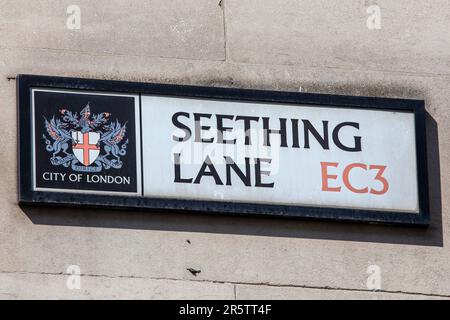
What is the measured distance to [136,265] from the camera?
538 inches

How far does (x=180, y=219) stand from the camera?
1384 centimetres

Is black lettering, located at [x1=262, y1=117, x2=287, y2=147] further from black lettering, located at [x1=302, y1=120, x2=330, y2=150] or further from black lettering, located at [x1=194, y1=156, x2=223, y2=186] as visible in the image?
black lettering, located at [x1=194, y1=156, x2=223, y2=186]

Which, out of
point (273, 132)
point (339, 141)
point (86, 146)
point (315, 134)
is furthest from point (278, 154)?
point (86, 146)

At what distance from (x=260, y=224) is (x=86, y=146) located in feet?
3.95

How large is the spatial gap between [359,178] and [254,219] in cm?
76

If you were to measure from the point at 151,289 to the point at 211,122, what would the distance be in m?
1.18

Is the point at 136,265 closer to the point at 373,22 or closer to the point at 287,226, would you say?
the point at 287,226

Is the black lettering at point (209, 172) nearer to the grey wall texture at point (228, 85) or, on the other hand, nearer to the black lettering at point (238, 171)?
the black lettering at point (238, 171)

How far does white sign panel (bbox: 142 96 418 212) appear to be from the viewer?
548 inches

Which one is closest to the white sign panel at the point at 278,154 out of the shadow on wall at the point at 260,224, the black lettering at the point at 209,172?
the black lettering at the point at 209,172

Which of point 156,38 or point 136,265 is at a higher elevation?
point 156,38

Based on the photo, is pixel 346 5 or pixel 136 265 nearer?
pixel 136 265

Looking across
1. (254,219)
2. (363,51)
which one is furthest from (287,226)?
(363,51)

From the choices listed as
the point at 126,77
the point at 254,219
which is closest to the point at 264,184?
the point at 254,219
